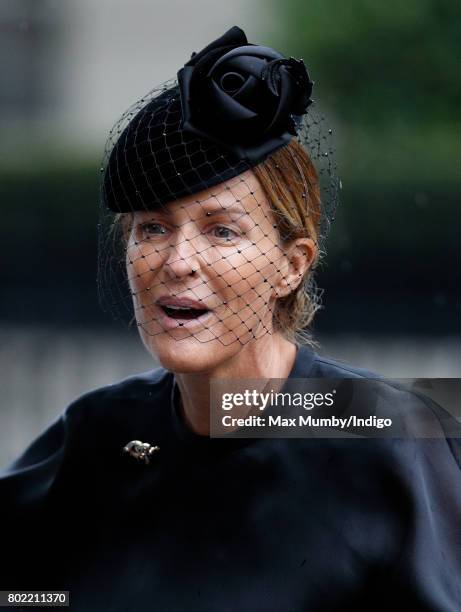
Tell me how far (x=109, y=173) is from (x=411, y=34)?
6993 mm

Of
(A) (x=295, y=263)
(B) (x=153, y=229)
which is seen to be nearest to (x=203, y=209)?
(B) (x=153, y=229)

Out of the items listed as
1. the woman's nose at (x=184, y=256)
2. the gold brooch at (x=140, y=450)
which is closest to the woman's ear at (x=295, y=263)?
the woman's nose at (x=184, y=256)

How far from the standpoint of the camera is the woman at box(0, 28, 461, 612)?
236cm

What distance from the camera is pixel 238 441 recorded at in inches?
101

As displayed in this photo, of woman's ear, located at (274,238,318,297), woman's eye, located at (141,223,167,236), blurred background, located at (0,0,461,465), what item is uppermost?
woman's eye, located at (141,223,167,236)

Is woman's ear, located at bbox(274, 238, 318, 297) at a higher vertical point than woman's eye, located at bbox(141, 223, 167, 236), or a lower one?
lower

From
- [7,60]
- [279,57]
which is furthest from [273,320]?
[7,60]

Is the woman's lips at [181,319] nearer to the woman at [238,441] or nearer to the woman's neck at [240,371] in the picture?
the woman at [238,441]

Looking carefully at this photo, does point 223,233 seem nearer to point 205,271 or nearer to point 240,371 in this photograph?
point 205,271

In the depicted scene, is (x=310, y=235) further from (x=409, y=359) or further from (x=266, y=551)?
(x=409, y=359)

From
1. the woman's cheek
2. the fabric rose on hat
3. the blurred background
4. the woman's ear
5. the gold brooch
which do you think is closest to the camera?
the fabric rose on hat

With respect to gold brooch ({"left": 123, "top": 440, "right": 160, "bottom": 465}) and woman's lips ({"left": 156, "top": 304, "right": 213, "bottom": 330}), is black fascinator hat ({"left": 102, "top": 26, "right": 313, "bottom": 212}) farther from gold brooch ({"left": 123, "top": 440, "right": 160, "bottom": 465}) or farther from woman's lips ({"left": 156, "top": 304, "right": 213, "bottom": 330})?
gold brooch ({"left": 123, "top": 440, "right": 160, "bottom": 465})

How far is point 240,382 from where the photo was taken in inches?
101

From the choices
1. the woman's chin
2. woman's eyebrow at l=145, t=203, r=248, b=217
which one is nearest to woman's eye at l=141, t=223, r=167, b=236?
woman's eyebrow at l=145, t=203, r=248, b=217
